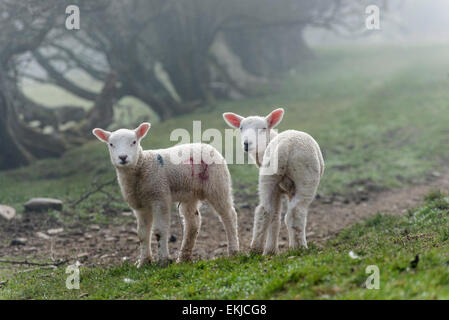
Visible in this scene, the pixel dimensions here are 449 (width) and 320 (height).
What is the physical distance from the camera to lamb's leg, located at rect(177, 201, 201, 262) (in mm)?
7812

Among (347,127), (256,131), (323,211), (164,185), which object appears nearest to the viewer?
(164,185)

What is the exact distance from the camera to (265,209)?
7223mm

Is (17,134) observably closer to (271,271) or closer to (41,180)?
(41,180)

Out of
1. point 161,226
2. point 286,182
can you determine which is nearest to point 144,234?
point 161,226

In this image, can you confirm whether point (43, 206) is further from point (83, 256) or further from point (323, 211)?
point (323, 211)

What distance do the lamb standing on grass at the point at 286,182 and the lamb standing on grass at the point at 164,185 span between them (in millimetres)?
598

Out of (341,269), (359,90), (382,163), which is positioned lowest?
(341,269)

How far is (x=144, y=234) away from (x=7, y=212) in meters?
4.64

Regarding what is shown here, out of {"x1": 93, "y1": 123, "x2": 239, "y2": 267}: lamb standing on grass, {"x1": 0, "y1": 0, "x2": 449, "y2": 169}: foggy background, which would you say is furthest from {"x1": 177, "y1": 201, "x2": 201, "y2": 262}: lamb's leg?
{"x1": 0, "y1": 0, "x2": 449, "y2": 169}: foggy background

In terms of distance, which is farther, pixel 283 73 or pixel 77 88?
pixel 283 73

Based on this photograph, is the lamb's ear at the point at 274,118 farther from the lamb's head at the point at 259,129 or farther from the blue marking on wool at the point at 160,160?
the blue marking on wool at the point at 160,160
